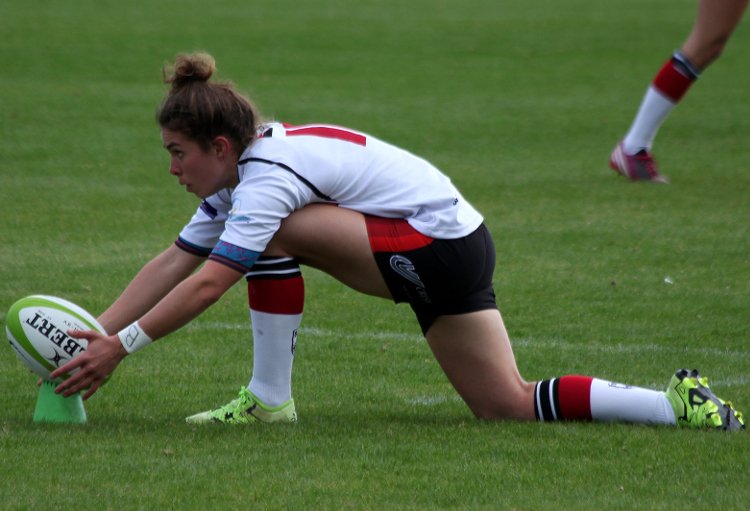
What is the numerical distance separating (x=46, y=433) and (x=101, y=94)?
11297 millimetres

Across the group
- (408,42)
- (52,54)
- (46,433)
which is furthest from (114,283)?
(408,42)

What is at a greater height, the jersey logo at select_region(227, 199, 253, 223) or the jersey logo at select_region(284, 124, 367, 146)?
the jersey logo at select_region(284, 124, 367, 146)

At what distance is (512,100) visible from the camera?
16.1 meters

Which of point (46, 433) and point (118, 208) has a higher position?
point (46, 433)

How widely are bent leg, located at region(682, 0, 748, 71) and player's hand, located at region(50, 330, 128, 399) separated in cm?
633

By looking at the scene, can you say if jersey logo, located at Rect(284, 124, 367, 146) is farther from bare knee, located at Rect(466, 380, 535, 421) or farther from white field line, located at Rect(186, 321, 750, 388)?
white field line, located at Rect(186, 321, 750, 388)

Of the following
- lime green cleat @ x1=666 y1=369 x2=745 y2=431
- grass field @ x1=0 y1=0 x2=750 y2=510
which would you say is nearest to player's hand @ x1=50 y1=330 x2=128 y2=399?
grass field @ x1=0 y1=0 x2=750 y2=510

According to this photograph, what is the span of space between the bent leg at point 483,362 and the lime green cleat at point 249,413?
598mm

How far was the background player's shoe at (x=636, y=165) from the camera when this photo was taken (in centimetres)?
1071

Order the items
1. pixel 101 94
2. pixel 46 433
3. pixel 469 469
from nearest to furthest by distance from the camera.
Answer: pixel 469 469
pixel 46 433
pixel 101 94

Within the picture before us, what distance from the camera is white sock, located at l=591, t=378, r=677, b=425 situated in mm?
4777

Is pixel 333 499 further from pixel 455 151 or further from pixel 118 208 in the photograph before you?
pixel 455 151

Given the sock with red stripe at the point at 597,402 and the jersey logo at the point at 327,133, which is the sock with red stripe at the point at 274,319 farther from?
the sock with red stripe at the point at 597,402

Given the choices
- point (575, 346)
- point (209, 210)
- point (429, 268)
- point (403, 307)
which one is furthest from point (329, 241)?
point (403, 307)
